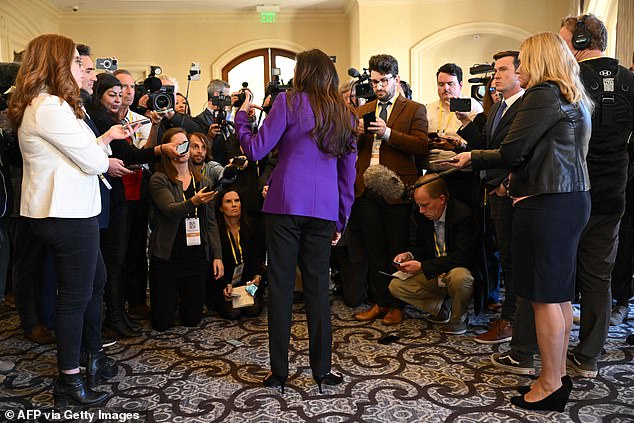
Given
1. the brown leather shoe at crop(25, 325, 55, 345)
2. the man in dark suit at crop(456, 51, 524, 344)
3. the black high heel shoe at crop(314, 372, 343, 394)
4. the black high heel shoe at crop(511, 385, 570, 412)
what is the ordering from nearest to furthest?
1. the black high heel shoe at crop(511, 385, 570, 412)
2. the black high heel shoe at crop(314, 372, 343, 394)
3. the man in dark suit at crop(456, 51, 524, 344)
4. the brown leather shoe at crop(25, 325, 55, 345)

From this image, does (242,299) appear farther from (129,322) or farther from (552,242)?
(552,242)

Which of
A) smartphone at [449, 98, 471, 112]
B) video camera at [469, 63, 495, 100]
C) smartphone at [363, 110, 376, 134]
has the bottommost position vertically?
smartphone at [363, 110, 376, 134]

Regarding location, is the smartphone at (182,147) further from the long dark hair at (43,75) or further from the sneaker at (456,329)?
the sneaker at (456,329)

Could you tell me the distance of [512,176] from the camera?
7.52ft

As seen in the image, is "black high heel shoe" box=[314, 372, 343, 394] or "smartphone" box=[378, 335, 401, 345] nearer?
"black high heel shoe" box=[314, 372, 343, 394]

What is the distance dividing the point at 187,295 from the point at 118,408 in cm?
Result: 108

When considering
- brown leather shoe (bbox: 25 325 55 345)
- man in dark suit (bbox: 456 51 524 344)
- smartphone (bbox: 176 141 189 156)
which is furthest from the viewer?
brown leather shoe (bbox: 25 325 55 345)

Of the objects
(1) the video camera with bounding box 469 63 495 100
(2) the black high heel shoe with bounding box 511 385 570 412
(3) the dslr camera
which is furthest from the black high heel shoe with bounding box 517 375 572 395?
(3) the dslr camera

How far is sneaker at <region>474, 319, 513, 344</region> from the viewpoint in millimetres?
3002

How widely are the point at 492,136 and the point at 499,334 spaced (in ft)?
3.34

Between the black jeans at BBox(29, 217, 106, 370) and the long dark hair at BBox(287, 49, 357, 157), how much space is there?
0.94 meters

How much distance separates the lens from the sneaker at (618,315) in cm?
329

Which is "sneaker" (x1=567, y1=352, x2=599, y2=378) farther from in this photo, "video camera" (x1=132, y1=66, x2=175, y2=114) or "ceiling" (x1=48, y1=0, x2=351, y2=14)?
"ceiling" (x1=48, y1=0, x2=351, y2=14)

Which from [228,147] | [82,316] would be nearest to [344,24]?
[228,147]
